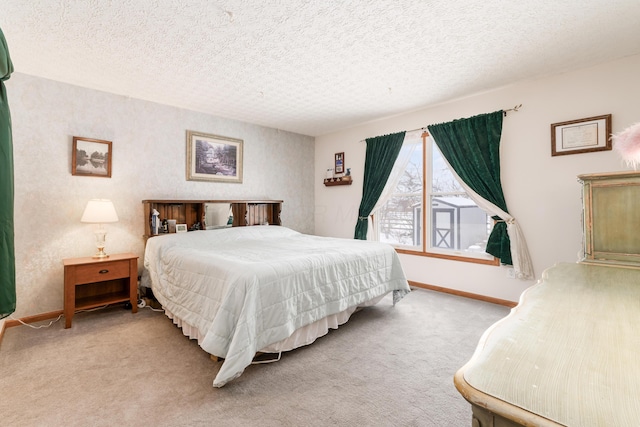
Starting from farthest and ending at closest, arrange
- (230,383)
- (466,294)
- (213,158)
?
(213,158) → (466,294) → (230,383)

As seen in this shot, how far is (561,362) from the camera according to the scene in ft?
1.92

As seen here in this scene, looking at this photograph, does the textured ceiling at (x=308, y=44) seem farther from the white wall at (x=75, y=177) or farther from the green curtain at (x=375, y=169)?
the green curtain at (x=375, y=169)

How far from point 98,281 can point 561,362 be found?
379cm

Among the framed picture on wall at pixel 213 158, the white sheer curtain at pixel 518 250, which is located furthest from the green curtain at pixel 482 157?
the framed picture on wall at pixel 213 158

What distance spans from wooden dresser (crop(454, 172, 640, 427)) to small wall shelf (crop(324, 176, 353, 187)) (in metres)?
3.95

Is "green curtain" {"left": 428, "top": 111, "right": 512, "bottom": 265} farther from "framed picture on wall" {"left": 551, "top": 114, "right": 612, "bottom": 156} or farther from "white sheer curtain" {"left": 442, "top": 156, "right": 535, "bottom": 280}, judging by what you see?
"framed picture on wall" {"left": 551, "top": 114, "right": 612, "bottom": 156}

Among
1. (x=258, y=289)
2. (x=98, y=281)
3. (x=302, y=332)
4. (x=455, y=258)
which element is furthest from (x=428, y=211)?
(x=98, y=281)

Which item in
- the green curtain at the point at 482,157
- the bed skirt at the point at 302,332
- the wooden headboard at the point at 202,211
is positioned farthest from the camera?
the wooden headboard at the point at 202,211

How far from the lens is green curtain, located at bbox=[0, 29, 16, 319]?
0.86 meters

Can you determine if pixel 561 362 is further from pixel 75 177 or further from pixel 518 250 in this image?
pixel 75 177

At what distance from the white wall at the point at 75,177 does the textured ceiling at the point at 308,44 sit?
0.83 ft

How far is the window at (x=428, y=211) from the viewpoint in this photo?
3.83m

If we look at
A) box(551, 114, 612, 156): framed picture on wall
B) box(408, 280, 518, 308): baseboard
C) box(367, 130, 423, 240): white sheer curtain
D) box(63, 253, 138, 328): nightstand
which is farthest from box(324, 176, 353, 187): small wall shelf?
box(63, 253, 138, 328): nightstand

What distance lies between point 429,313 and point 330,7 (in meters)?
2.99
